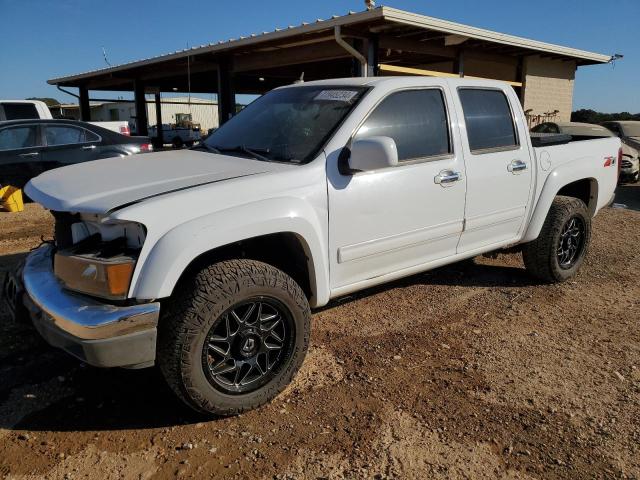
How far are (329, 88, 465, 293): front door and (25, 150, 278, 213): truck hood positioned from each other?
0.55 metres

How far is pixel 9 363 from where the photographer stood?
336 centimetres

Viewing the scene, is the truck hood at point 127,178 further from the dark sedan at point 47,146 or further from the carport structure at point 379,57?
the carport structure at point 379,57

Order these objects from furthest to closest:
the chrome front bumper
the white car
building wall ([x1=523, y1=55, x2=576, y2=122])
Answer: building wall ([x1=523, y1=55, x2=576, y2=122])
the white car
the chrome front bumper

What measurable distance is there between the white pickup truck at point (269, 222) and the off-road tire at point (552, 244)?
12.6 inches

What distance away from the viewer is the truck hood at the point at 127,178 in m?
2.58

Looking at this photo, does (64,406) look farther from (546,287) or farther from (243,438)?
(546,287)

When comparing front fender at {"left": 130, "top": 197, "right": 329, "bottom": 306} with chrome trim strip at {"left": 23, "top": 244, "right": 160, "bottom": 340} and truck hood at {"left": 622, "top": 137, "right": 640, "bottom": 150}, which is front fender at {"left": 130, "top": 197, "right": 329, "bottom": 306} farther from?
truck hood at {"left": 622, "top": 137, "right": 640, "bottom": 150}

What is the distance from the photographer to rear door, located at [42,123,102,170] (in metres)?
8.21

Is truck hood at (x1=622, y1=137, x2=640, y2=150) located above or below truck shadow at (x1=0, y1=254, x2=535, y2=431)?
above

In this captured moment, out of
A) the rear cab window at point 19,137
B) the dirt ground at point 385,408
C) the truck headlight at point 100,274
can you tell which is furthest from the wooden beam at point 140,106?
the truck headlight at point 100,274

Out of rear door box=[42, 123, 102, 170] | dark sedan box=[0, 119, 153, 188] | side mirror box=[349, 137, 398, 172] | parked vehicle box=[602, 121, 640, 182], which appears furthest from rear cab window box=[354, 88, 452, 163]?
parked vehicle box=[602, 121, 640, 182]

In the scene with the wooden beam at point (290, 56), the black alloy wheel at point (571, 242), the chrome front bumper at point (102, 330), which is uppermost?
the wooden beam at point (290, 56)

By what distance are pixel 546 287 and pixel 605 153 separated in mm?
1477

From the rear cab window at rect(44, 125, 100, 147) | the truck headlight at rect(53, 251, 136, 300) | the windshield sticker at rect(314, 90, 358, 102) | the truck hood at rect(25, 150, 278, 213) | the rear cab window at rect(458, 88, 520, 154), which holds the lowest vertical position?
the truck headlight at rect(53, 251, 136, 300)
